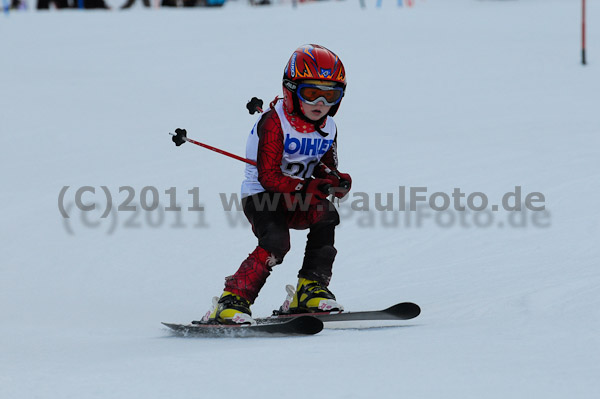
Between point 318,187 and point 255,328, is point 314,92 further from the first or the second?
point 255,328

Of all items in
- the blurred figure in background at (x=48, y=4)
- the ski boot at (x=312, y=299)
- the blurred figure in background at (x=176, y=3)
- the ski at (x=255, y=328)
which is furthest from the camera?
the blurred figure in background at (x=176, y=3)

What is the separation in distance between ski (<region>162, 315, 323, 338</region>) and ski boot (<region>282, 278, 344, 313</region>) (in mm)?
411

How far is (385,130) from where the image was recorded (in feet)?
38.2

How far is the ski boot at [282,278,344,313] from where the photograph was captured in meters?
5.28

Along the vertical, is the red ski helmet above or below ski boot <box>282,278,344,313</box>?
above

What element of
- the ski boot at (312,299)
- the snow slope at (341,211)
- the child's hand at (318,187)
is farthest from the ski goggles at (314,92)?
the snow slope at (341,211)

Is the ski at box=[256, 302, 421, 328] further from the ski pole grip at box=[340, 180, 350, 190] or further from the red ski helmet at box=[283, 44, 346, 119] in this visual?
the red ski helmet at box=[283, 44, 346, 119]

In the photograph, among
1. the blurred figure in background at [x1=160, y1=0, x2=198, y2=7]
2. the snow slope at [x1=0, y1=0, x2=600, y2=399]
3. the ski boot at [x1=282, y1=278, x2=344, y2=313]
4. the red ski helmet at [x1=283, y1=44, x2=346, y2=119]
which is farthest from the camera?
the blurred figure in background at [x1=160, y1=0, x2=198, y2=7]

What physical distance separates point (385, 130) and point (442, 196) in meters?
3.23

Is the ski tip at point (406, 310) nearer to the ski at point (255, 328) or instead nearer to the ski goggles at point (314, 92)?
the ski at point (255, 328)

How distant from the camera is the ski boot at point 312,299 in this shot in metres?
5.28

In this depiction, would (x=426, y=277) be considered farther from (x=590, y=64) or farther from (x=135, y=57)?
(x=135, y=57)

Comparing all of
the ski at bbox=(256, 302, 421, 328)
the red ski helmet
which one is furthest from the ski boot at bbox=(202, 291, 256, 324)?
the red ski helmet

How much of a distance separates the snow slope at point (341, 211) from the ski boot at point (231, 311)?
0.32 metres
